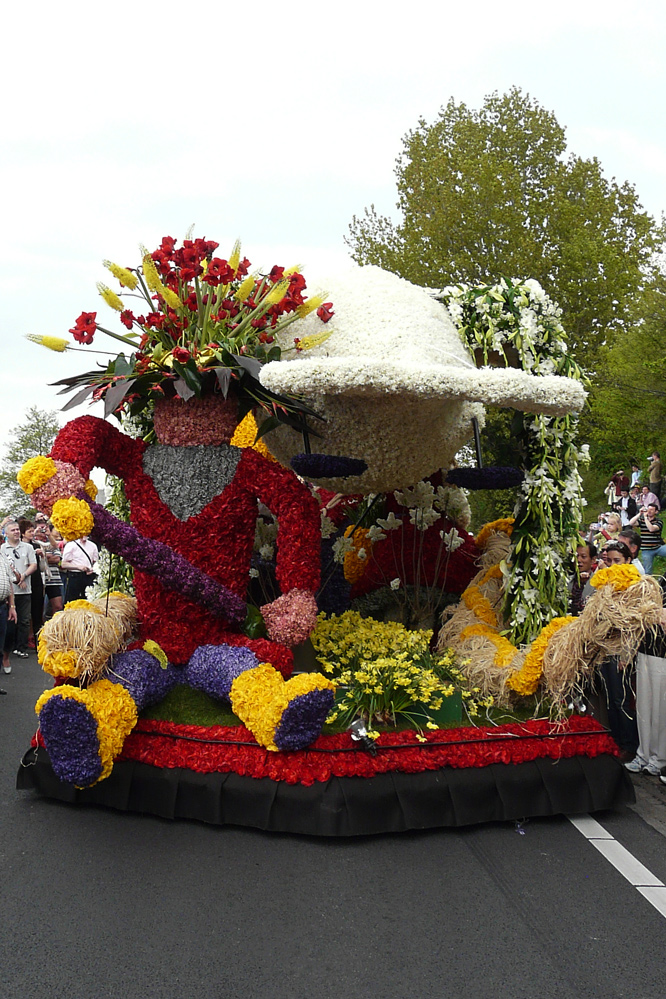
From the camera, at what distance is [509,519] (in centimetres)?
634

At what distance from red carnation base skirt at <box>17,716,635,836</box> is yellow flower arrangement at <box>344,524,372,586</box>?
6.91ft

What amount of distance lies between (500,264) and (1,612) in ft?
51.3

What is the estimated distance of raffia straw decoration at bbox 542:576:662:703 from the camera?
4.20m

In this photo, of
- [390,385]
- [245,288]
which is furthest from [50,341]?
[390,385]

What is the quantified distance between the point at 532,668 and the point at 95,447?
8.72ft

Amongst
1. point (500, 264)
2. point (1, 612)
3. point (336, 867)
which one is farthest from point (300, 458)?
point (500, 264)

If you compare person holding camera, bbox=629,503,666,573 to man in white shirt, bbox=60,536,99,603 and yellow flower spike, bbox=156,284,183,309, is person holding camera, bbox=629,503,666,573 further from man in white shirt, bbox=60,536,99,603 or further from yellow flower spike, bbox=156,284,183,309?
yellow flower spike, bbox=156,284,183,309

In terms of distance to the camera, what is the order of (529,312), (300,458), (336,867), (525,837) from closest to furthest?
1. (336,867)
2. (525,837)
3. (300,458)
4. (529,312)

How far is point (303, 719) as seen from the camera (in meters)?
4.03

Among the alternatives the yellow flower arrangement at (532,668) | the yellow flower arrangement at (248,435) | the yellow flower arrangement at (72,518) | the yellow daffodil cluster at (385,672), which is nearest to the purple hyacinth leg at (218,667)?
the yellow daffodil cluster at (385,672)

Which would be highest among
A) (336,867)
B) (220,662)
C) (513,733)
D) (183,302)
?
(183,302)

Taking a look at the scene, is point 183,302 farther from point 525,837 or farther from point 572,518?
point 525,837

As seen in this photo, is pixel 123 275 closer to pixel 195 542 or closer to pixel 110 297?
pixel 110 297

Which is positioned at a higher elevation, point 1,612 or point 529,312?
point 529,312
